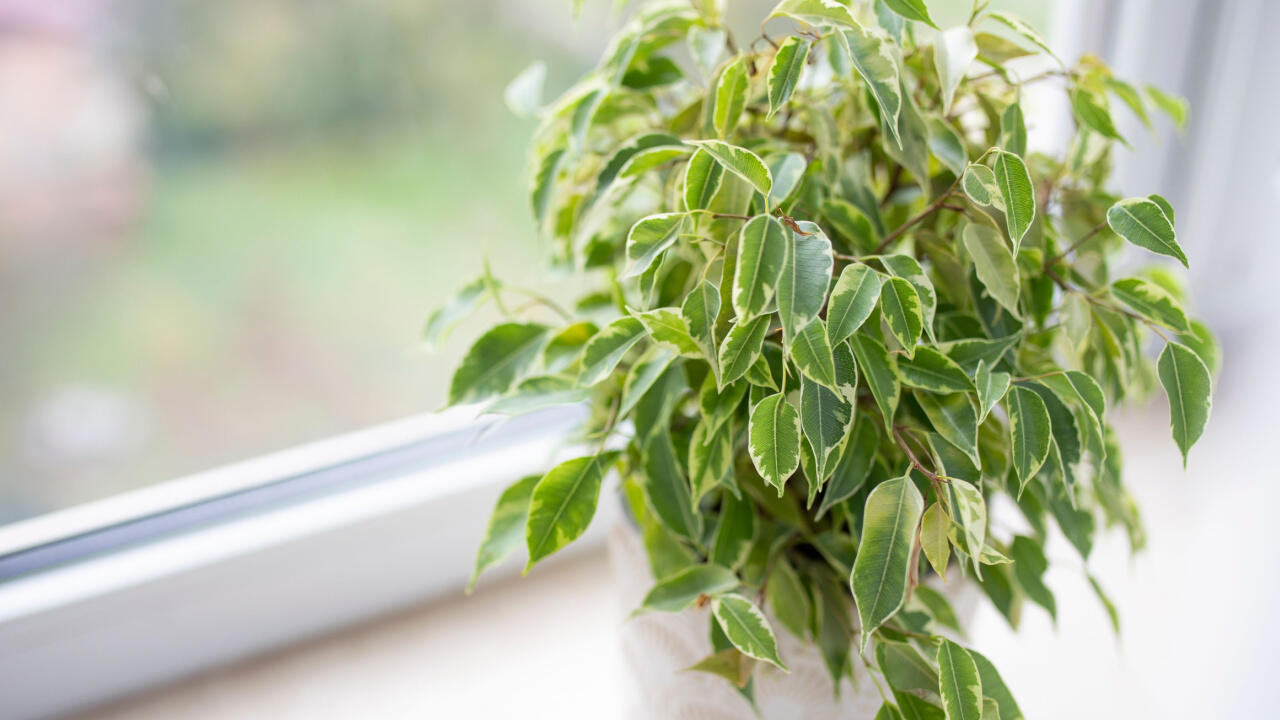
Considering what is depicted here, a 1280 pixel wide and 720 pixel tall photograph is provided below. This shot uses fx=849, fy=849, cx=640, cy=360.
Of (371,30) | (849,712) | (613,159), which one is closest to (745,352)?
(613,159)

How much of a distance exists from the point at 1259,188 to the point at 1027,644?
2.05 ft

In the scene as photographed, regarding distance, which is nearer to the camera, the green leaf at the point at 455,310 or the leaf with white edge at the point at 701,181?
the leaf with white edge at the point at 701,181

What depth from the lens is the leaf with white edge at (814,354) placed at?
372mm

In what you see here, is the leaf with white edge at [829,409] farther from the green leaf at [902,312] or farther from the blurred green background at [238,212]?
the blurred green background at [238,212]

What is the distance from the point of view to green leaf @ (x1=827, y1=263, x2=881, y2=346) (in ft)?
1.23

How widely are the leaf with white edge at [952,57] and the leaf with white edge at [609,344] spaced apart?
0.19 metres

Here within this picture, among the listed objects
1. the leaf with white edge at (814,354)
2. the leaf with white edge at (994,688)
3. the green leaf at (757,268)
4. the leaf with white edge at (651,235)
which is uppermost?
the leaf with white edge at (651,235)

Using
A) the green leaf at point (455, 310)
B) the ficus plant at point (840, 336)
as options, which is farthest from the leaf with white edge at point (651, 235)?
the green leaf at point (455, 310)

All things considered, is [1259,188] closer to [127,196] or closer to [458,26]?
[458,26]

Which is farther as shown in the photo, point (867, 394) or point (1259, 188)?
point (1259, 188)

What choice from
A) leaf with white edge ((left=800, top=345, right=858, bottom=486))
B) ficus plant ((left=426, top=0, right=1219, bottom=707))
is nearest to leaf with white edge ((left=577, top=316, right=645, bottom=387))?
ficus plant ((left=426, top=0, right=1219, bottom=707))

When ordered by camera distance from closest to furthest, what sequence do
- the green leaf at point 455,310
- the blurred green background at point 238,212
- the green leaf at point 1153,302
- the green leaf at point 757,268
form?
1. the green leaf at point 757,268
2. the green leaf at point 1153,302
3. the green leaf at point 455,310
4. the blurred green background at point 238,212

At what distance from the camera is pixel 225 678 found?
82cm

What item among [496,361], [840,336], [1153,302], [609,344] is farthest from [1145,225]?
[496,361]
